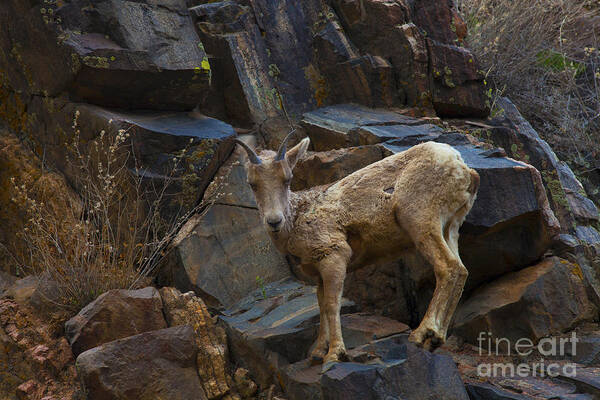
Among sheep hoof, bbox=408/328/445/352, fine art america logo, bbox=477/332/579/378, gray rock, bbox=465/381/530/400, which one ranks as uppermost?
sheep hoof, bbox=408/328/445/352

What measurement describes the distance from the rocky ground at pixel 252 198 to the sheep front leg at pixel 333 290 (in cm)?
24

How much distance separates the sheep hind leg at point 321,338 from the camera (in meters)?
4.48

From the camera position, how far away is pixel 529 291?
5.19 metres

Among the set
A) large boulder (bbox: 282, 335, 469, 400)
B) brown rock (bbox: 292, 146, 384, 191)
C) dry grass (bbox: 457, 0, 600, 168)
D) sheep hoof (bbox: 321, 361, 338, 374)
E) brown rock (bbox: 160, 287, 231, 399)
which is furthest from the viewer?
dry grass (bbox: 457, 0, 600, 168)

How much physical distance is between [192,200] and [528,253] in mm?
3645

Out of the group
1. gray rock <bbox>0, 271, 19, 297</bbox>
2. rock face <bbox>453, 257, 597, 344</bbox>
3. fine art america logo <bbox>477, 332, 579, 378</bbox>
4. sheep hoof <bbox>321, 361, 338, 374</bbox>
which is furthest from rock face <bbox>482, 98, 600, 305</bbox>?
gray rock <bbox>0, 271, 19, 297</bbox>

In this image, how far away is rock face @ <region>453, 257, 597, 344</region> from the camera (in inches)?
203

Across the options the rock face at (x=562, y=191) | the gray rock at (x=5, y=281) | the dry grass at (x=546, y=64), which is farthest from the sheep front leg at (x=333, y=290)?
the dry grass at (x=546, y=64)

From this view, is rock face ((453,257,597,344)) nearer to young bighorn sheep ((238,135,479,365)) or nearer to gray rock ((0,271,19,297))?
young bighorn sheep ((238,135,479,365))

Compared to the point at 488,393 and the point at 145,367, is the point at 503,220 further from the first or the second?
the point at 145,367

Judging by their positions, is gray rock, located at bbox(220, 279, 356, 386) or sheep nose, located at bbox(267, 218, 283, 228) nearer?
sheep nose, located at bbox(267, 218, 283, 228)

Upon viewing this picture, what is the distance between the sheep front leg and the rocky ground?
0.24 meters

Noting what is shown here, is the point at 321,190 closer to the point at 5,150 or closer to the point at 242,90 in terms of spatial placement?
the point at 242,90

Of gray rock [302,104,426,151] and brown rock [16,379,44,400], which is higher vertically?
gray rock [302,104,426,151]
